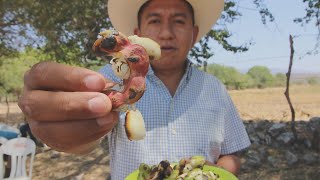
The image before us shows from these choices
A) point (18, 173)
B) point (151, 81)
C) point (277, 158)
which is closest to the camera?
point (151, 81)

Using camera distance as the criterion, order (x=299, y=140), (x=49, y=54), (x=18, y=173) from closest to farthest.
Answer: (x=18, y=173)
(x=299, y=140)
(x=49, y=54)

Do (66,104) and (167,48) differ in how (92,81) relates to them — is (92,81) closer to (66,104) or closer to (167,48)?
(66,104)

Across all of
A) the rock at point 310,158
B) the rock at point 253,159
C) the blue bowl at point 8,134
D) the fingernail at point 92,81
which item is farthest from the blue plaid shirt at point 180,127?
the rock at point 310,158

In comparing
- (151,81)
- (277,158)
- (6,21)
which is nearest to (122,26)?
(151,81)

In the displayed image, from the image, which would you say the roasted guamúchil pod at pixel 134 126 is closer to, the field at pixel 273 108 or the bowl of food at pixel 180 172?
the bowl of food at pixel 180 172

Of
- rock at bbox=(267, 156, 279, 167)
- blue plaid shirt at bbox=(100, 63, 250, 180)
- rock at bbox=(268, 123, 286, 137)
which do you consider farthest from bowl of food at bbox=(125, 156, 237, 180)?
rock at bbox=(268, 123, 286, 137)

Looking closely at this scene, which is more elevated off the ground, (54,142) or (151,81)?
(151,81)

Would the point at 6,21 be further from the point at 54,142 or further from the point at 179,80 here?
the point at 54,142
